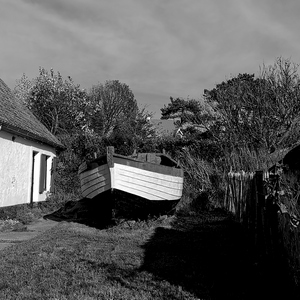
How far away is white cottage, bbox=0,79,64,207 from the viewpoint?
435 inches

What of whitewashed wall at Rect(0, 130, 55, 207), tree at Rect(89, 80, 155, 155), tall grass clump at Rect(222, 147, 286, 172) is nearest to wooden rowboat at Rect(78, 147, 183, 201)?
whitewashed wall at Rect(0, 130, 55, 207)

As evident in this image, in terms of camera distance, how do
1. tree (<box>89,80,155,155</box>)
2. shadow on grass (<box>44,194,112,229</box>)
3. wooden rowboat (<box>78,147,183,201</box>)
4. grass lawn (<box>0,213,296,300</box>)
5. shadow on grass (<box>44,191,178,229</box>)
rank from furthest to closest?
tree (<box>89,80,155,155</box>), shadow on grass (<box>44,194,112,229</box>), shadow on grass (<box>44,191,178,229</box>), wooden rowboat (<box>78,147,183,201</box>), grass lawn (<box>0,213,296,300</box>)

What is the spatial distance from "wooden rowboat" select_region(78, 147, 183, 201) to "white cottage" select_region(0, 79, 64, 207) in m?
2.56

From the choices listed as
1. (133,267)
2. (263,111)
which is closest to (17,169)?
(133,267)

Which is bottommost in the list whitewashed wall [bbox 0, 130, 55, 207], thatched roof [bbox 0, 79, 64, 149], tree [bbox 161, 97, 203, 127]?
whitewashed wall [bbox 0, 130, 55, 207]

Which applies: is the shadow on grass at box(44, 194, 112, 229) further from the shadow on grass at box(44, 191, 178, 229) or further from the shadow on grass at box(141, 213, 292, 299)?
the shadow on grass at box(141, 213, 292, 299)

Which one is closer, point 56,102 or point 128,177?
point 128,177

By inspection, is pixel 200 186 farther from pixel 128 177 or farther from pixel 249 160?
pixel 128 177

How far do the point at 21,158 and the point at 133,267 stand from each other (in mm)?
8173

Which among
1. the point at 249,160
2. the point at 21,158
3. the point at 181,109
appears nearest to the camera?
the point at 21,158

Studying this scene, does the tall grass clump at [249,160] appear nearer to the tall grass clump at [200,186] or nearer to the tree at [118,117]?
the tall grass clump at [200,186]

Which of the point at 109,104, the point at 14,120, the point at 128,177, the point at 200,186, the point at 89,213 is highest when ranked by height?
the point at 109,104

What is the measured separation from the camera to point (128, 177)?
8898mm

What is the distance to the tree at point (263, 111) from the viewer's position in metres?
17.5
